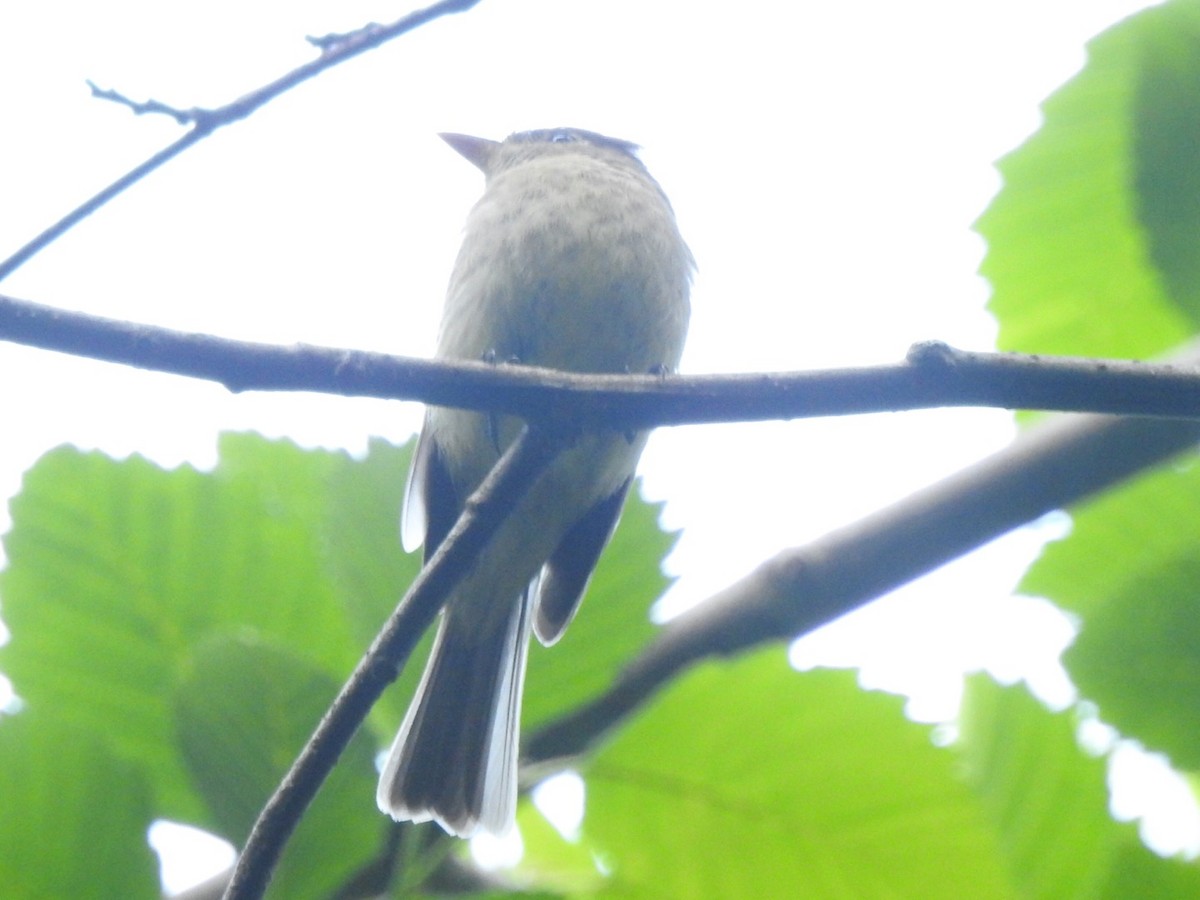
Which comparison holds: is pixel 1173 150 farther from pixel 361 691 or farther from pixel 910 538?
pixel 361 691

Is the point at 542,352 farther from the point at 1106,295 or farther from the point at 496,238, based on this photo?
the point at 1106,295

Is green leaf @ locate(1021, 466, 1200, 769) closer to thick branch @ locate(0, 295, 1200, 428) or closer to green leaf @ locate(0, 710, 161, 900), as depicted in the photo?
thick branch @ locate(0, 295, 1200, 428)

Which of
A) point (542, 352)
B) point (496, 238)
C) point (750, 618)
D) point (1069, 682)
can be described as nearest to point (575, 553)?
point (542, 352)

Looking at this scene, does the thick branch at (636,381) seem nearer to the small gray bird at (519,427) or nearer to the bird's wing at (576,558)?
the small gray bird at (519,427)

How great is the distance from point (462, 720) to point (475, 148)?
2.56 meters

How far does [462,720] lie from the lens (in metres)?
3.77

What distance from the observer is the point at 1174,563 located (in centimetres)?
159

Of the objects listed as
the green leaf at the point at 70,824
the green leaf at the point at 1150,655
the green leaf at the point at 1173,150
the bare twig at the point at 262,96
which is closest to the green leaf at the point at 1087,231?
the green leaf at the point at 1173,150

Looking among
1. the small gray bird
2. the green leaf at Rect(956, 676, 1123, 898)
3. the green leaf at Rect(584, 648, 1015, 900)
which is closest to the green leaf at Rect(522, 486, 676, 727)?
the green leaf at Rect(584, 648, 1015, 900)

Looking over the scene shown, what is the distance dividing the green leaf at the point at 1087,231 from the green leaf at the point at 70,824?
154cm

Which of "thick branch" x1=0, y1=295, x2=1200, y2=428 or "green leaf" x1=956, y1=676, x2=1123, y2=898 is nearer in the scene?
"green leaf" x1=956, y1=676, x2=1123, y2=898

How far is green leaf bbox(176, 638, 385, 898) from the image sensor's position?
5.72ft

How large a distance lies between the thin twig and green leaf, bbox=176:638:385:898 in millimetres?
58

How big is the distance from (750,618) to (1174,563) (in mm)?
787
